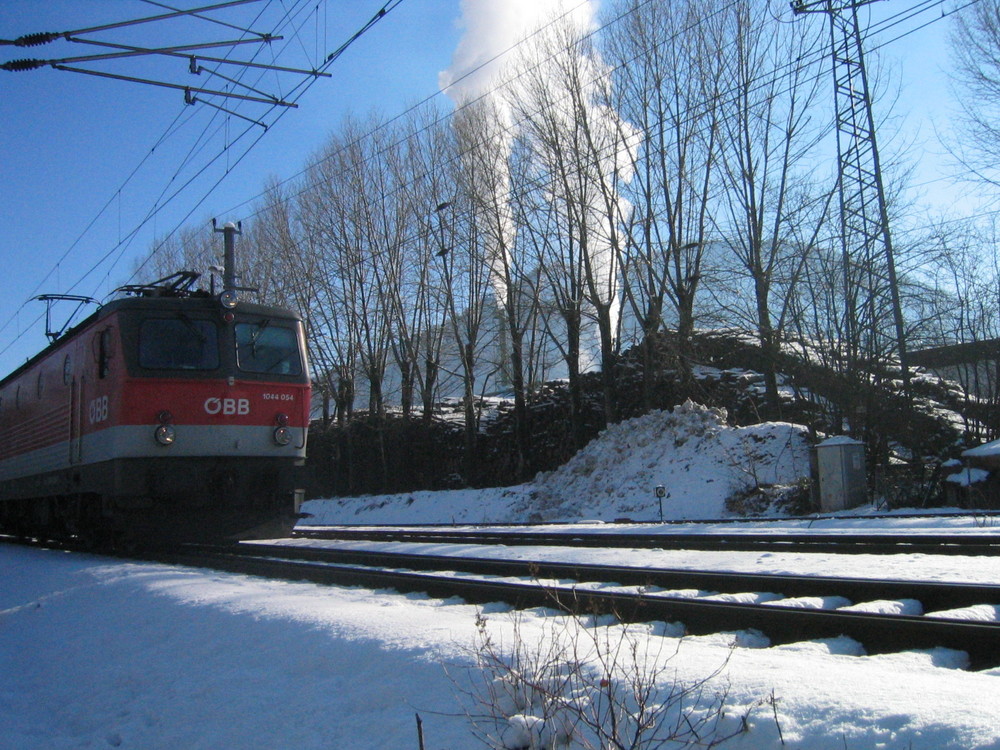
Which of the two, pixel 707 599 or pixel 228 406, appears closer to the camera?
pixel 707 599

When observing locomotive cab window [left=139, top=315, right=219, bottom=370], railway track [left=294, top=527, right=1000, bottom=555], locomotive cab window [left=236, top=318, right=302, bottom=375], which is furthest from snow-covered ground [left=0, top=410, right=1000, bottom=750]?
locomotive cab window [left=236, top=318, right=302, bottom=375]

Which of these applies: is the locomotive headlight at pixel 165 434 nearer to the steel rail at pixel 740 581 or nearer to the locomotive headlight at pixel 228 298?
the locomotive headlight at pixel 228 298

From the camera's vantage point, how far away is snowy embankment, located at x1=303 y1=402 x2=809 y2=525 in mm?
16766

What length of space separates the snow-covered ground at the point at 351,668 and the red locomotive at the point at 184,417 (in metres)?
1.27

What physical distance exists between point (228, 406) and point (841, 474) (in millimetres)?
9988

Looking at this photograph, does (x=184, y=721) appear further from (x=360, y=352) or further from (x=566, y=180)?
(x=360, y=352)

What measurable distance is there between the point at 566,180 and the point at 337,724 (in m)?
20.9

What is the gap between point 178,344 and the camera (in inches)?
416

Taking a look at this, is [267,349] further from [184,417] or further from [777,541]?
[777,541]

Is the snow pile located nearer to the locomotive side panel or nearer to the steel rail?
the locomotive side panel

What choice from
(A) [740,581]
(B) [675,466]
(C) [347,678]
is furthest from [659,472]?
(C) [347,678]

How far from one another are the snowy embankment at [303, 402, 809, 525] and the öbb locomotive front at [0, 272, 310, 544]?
8.17 m

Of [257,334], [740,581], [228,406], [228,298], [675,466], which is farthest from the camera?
[675,466]

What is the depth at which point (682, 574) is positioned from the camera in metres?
6.68
